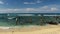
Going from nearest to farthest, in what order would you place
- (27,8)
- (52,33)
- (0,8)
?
(52,33)
(0,8)
(27,8)

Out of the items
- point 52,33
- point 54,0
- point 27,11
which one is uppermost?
point 54,0

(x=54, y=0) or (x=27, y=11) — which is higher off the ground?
(x=54, y=0)

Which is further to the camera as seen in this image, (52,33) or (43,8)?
(43,8)

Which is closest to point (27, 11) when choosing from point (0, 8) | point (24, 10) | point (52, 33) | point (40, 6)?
point (24, 10)

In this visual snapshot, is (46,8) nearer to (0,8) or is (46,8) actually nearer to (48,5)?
(48,5)

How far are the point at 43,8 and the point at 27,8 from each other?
974 millimetres

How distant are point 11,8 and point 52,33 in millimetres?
4046

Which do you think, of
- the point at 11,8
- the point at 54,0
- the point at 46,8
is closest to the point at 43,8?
the point at 46,8

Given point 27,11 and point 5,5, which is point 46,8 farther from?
point 5,5

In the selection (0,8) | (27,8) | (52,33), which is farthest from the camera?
(27,8)

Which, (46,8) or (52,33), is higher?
(46,8)

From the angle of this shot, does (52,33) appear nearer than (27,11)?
Yes

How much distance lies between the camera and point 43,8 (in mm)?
8227

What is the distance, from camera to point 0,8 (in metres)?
7.90
